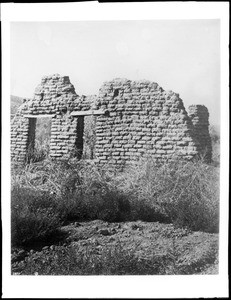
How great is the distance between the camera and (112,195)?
19.6 feet

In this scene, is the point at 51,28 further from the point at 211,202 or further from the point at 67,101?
the point at 211,202

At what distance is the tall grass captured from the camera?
540 centimetres

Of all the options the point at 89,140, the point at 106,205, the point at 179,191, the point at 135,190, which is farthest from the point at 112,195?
the point at 89,140

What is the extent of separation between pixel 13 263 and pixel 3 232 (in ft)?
1.42

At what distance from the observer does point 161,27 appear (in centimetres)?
521

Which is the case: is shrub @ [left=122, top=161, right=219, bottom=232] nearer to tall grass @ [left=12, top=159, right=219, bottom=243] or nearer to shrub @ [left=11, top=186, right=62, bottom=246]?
tall grass @ [left=12, top=159, right=219, bottom=243]

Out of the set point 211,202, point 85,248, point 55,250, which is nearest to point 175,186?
point 211,202

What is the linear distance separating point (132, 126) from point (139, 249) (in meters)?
2.18

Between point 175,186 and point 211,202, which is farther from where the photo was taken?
point 175,186

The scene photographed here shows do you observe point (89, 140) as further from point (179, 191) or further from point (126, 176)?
point (179, 191)

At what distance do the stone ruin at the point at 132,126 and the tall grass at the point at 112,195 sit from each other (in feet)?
0.84

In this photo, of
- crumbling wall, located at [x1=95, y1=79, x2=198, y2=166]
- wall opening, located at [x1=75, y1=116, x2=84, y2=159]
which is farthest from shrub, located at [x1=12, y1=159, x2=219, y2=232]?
wall opening, located at [x1=75, y1=116, x2=84, y2=159]

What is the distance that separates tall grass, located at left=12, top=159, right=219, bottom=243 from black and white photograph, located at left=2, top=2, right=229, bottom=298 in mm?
16

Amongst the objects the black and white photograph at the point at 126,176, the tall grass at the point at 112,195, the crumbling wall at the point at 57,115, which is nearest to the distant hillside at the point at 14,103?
the black and white photograph at the point at 126,176
